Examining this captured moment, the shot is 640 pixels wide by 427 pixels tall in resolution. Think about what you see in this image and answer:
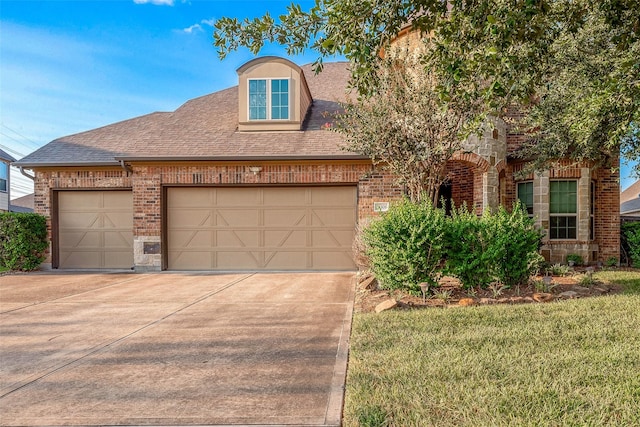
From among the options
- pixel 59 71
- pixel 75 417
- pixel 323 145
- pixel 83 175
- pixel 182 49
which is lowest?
pixel 75 417

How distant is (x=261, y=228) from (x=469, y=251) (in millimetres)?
5700

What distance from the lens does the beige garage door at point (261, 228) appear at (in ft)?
32.6

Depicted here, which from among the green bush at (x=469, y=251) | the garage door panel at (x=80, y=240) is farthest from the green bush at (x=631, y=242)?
the garage door panel at (x=80, y=240)

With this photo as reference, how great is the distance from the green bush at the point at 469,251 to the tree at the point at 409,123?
114 centimetres

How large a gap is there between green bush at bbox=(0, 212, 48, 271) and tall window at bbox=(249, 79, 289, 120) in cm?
675

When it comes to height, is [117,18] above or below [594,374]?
above

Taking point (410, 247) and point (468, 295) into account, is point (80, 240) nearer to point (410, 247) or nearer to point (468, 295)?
point (410, 247)

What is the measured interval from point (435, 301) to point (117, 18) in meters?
9.41

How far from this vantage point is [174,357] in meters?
3.76

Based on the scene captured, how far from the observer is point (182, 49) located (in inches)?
444

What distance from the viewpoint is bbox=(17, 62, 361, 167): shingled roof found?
9695 millimetres

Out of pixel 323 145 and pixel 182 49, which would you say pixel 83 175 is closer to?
pixel 182 49

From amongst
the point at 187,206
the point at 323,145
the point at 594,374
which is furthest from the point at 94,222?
the point at 594,374

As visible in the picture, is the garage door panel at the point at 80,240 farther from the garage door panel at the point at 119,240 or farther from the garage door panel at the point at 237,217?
the garage door panel at the point at 237,217
